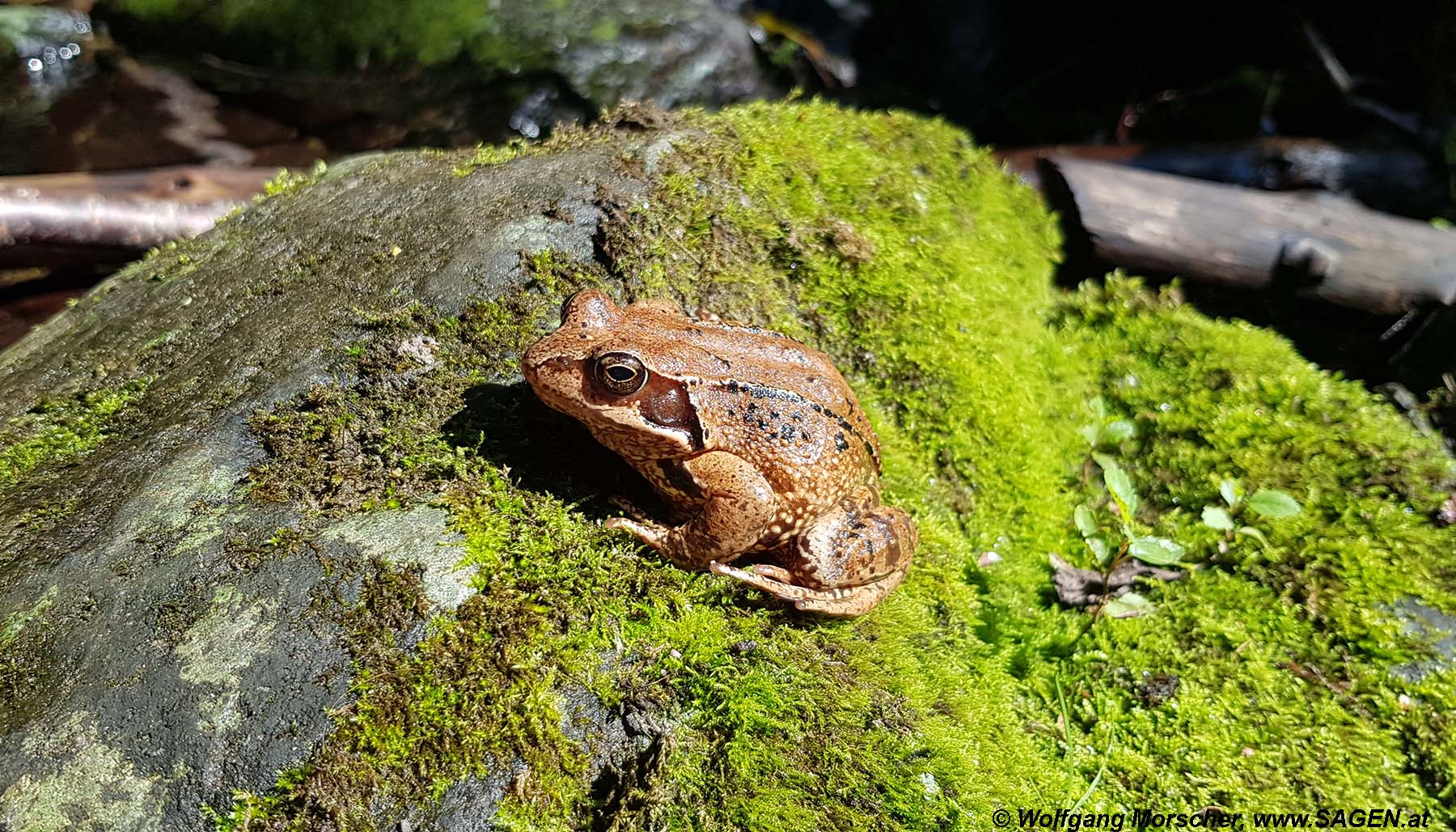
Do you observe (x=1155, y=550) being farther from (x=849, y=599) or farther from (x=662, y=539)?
(x=662, y=539)

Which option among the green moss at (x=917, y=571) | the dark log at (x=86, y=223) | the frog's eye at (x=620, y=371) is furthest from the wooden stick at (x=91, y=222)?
the frog's eye at (x=620, y=371)

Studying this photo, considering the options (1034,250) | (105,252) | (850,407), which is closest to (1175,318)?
(1034,250)

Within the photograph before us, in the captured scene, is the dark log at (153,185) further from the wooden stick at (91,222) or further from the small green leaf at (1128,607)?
Answer: the small green leaf at (1128,607)

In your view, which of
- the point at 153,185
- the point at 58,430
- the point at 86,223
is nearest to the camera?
the point at 58,430

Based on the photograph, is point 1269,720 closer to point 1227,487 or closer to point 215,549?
point 1227,487

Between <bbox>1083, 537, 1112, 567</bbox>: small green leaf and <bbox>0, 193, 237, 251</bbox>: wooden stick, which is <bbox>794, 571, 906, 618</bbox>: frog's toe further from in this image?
<bbox>0, 193, 237, 251</bbox>: wooden stick

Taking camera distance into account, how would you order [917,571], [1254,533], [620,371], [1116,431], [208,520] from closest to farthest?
[208,520] → [620,371] → [917,571] → [1254,533] → [1116,431]

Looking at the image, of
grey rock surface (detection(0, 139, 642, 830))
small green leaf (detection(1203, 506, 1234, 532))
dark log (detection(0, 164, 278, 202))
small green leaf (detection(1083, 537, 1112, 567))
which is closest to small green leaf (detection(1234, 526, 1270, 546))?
small green leaf (detection(1203, 506, 1234, 532))

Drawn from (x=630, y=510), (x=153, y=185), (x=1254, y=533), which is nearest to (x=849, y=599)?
(x=630, y=510)
